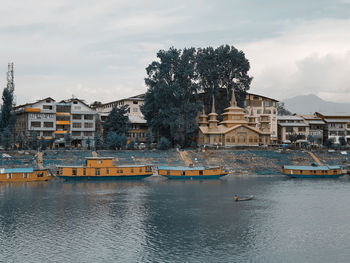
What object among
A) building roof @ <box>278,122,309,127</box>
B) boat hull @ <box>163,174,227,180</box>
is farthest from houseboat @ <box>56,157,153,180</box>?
building roof @ <box>278,122,309,127</box>

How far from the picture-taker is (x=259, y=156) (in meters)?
112

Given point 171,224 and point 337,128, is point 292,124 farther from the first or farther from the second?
point 171,224

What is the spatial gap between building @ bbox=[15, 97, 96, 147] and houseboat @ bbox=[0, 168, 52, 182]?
32383 mm

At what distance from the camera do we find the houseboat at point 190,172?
309 ft

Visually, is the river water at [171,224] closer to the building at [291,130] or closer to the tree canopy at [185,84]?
the tree canopy at [185,84]

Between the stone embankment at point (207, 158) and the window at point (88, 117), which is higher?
the window at point (88, 117)

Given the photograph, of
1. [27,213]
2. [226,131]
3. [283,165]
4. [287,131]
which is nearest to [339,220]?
[27,213]

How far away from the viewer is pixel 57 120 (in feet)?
415

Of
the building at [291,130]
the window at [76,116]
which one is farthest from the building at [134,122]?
the building at [291,130]

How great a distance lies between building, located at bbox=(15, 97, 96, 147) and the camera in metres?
123

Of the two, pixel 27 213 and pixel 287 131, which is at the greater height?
pixel 287 131

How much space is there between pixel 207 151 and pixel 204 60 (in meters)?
29.0

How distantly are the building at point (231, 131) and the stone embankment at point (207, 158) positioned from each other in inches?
450

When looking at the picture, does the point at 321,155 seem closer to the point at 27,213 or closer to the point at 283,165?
the point at 283,165
